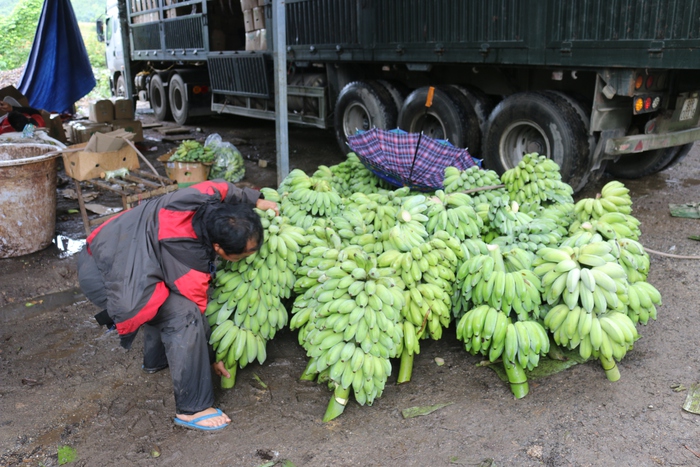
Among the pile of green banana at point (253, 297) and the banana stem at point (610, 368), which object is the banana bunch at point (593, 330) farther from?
the pile of green banana at point (253, 297)

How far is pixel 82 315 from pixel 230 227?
211cm

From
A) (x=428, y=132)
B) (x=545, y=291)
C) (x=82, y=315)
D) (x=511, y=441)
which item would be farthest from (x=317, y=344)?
(x=428, y=132)

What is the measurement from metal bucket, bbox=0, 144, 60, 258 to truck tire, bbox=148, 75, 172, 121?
9.01 m

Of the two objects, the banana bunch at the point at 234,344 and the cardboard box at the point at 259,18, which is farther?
the cardboard box at the point at 259,18

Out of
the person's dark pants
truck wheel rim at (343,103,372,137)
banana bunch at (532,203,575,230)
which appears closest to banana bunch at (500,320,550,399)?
banana bunch at (532,203,575,230)

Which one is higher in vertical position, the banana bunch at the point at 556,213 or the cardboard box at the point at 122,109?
the cardboard box at the point at 122,109

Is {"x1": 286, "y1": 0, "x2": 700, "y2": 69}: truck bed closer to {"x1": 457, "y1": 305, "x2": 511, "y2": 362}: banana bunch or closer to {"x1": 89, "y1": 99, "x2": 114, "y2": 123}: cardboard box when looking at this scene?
{"x1": 457, "y1": 305, "x2": 511, "y2": 362}: banana bunch

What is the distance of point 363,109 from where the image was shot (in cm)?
834

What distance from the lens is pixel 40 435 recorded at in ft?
9.63

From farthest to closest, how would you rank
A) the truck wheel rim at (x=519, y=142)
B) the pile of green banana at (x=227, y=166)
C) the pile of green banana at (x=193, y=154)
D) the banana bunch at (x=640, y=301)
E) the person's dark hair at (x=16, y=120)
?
the person's dark hair at (x=16, y=120) < the pile of green banana at (x=227, y=166) < the pile of green banana at (x=193, y=154) < the truck wheel rim at (x=519, y=142) < the banana bunch at (x=640, y=301)

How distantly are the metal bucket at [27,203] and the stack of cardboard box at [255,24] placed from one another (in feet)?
16.7

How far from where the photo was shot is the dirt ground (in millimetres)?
2734

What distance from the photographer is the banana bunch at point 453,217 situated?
355 cm

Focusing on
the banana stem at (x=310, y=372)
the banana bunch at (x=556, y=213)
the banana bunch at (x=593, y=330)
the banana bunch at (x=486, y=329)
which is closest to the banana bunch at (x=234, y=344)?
the banana stem at (x=310, y=372)
